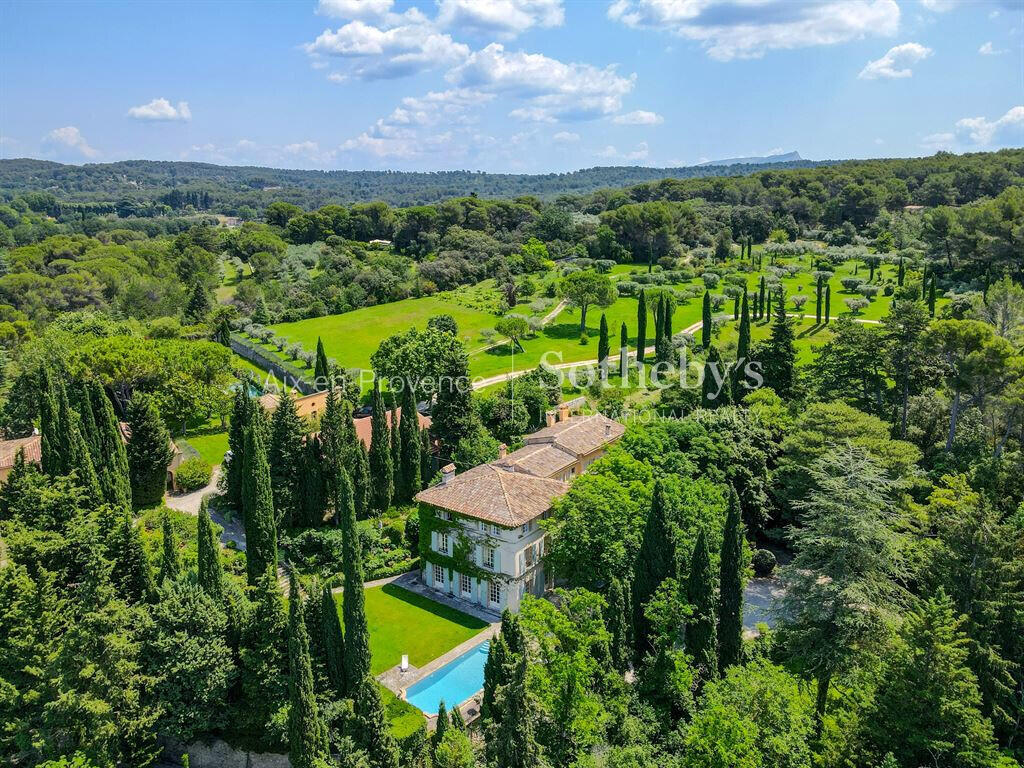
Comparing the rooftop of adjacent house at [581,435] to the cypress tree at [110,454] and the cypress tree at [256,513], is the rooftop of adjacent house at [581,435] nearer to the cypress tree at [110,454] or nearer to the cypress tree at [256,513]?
the cypress tree at [256,513]

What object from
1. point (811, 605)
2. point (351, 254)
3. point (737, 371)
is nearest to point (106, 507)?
point (811, 605)

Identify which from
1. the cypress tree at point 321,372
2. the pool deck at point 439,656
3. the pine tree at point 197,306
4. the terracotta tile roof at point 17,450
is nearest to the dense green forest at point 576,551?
the cypress tree at point 321,372

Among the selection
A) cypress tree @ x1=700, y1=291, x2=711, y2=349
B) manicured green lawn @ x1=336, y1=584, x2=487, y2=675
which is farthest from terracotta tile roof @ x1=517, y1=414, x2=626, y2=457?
cypress tree @ x1=700, y1=291, x2=711, y2=349

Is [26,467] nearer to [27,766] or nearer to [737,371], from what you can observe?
[27,766]

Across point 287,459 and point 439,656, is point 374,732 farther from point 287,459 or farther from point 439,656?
point 287,459

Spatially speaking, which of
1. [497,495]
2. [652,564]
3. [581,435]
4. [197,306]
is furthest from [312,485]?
[197,306]

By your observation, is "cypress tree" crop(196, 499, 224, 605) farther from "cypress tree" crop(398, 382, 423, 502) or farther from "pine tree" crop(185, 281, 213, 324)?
"pine tree" crop(185, 281, 213, 324)
